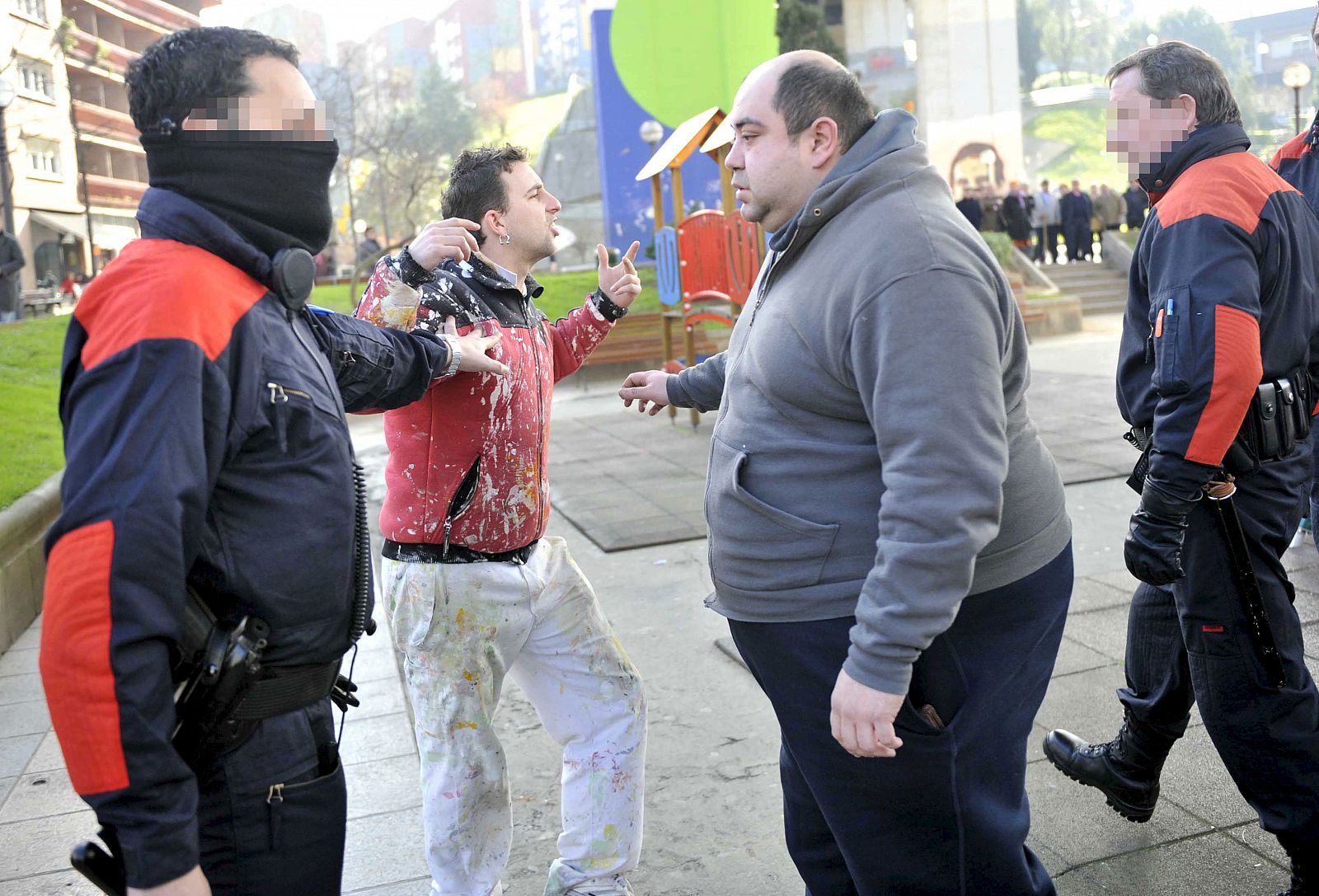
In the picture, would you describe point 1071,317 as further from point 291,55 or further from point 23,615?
point 291,55

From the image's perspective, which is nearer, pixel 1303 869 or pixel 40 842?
pixel 1303 869

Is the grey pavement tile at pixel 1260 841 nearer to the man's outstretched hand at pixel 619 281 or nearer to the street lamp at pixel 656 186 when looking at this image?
the man's outstretched hand at pixel 619 281

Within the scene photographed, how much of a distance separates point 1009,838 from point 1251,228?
1.51 m

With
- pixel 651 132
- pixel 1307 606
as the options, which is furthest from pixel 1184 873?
pixel 651 132

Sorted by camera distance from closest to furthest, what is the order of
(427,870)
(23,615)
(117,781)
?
1. (117,781)
2. (427,870)
3. (23,615)

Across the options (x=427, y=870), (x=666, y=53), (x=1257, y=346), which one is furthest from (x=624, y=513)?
(x=666, y=53)

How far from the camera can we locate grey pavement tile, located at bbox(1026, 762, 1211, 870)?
10.1 feet

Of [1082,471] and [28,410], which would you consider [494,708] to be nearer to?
[1082,471]

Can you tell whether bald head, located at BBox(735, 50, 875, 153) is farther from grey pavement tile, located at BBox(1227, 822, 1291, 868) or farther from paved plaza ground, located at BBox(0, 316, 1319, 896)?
grey pavement tile, located at BBox(1227, 822, 1291, 868)

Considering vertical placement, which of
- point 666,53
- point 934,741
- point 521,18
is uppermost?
point 521,18

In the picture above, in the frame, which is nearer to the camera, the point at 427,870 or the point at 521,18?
the point at 427,870

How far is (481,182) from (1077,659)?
2896mm

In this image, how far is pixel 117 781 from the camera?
153cm

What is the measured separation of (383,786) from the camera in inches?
151
